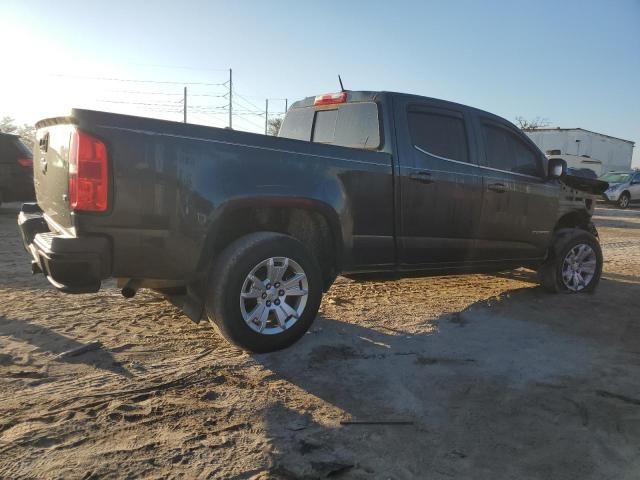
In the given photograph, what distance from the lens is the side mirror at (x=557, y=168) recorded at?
18.6 feet

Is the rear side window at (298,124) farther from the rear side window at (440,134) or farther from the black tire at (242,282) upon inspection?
the black tire at (242,282)

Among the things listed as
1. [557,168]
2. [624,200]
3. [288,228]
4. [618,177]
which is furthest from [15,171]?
[618,177]

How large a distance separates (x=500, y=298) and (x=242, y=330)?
11.4 feet

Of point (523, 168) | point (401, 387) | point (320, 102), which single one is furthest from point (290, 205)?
point (523, 168)

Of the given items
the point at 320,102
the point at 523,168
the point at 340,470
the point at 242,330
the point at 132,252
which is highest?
the point at 320,102

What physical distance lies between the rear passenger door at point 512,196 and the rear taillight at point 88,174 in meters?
3.56

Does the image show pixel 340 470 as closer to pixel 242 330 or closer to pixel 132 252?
pixel 242 330

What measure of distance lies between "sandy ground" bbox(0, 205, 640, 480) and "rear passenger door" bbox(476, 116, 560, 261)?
79 cm

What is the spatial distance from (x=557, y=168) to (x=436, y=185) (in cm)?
205

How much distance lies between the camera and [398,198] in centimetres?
424

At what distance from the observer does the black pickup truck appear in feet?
9.76

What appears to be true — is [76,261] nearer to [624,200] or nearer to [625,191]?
[625,191]

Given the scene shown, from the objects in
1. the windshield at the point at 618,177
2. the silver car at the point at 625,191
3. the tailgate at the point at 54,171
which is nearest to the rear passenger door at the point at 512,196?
the tailgate at the point at 54,171

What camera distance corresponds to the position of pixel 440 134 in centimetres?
472
